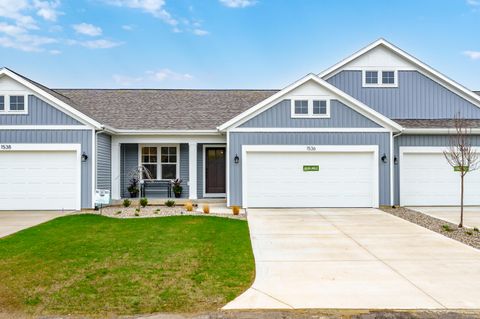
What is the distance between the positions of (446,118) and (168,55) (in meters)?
15.9

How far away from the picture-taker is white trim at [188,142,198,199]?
16.3m

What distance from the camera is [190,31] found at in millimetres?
23453

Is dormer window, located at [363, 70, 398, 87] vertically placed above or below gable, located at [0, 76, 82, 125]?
above

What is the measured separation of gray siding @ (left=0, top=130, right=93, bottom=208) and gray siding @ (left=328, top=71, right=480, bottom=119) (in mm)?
10350

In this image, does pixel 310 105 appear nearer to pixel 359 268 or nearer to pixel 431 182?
pixel 431 182

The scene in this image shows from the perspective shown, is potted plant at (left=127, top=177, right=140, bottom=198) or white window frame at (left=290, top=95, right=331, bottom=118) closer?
white window frame at (left=290, top=95, right=331, bottom=118)

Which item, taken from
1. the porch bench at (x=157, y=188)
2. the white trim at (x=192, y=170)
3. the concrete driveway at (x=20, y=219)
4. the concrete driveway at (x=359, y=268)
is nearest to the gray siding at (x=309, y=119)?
the white trim at (x=192, y=170)

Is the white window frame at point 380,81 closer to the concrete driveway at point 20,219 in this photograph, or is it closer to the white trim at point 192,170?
the white trim at point 192,170

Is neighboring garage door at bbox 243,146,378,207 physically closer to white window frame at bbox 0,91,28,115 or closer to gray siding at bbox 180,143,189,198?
gray siding at bbox 180,143,189,198

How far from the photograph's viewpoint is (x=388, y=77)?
674 inches

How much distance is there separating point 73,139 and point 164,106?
205 inches

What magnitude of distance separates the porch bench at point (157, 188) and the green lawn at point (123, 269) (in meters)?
6.17

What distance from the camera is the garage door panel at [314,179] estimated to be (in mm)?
14844

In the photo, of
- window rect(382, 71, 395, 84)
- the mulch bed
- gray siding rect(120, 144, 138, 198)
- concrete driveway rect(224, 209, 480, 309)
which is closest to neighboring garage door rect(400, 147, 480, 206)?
the mulch bed
